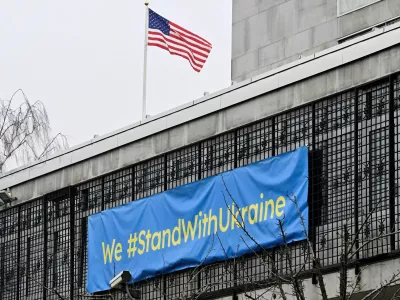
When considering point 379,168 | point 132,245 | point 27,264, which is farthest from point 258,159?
point 27,264

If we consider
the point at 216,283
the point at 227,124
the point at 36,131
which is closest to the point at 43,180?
the point at 227,124

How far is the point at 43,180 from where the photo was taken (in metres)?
40.1

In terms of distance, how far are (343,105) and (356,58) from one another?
1.08m

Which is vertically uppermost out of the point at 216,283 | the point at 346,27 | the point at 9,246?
the point at 346,27

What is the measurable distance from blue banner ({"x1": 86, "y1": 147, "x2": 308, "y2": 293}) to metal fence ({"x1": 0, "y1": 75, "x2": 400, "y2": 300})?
307 millimetres

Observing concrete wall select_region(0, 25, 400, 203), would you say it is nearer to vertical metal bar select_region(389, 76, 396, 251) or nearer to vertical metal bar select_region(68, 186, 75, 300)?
vertical metal bar select_region(68, 186, 75, 300)

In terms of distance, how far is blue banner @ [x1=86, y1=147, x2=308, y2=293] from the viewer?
104ft

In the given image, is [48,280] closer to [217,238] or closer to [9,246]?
[9,246]

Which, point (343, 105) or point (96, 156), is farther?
point (96, 156)

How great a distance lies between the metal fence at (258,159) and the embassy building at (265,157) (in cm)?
3

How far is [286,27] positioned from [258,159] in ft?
33.8

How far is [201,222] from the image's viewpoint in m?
33.9

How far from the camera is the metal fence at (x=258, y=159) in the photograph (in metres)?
29.7

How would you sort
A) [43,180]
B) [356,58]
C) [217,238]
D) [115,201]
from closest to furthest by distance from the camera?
[356,58] → [217,238] → [115,201] → [43,180]
